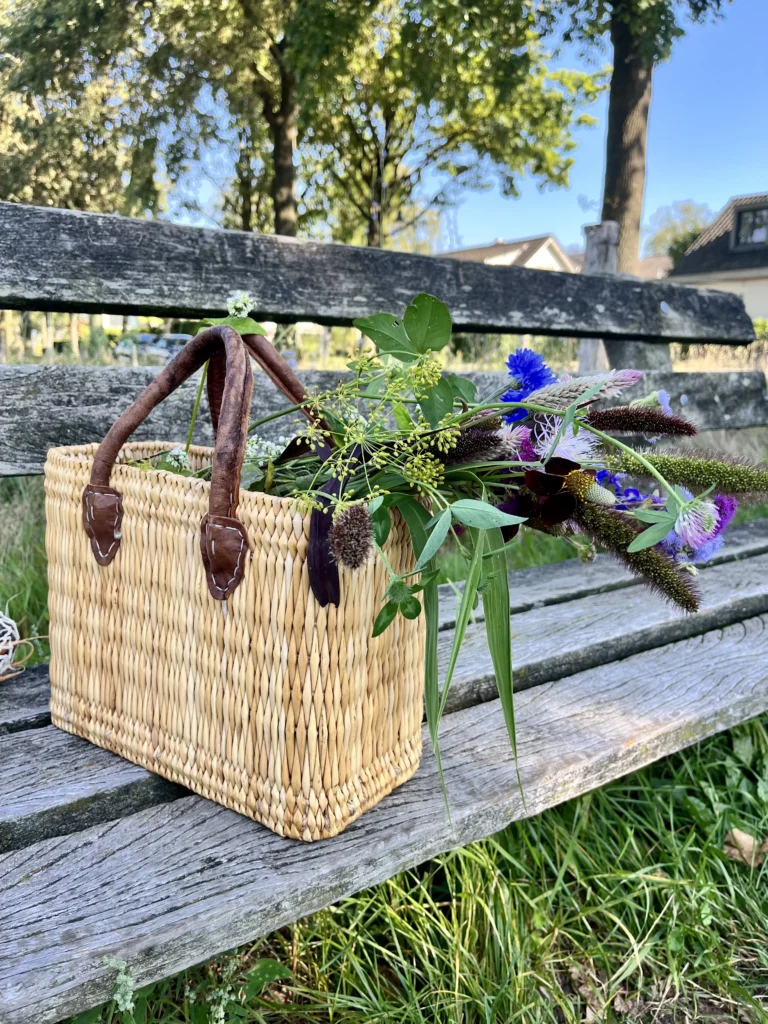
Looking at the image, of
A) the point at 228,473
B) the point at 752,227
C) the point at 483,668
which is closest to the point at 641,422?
the point at 228,473

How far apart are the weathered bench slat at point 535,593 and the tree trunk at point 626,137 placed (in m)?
4.89

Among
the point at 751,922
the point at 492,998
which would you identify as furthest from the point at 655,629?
the point at 492,998

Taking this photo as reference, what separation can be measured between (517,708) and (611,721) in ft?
0.47

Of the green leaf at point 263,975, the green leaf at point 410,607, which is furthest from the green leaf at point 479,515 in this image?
the green leaf at point 263,975

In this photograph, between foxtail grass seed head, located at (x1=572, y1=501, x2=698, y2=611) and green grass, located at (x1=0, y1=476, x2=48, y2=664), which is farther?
green grass, located at (x1=0, y1=476, x2=48, y2=664)

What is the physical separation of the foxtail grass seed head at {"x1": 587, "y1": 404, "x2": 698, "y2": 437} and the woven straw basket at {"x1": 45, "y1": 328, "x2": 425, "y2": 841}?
0.26 m

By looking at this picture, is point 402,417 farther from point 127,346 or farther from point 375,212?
point 375,212

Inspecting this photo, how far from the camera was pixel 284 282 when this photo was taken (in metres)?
1.71

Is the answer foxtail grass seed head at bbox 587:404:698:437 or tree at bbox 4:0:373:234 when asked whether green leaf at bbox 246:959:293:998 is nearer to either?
foxtail grass seed head at bbox 587:404:698:437

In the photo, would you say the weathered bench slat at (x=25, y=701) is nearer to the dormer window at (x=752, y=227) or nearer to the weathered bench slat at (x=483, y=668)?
the weathered bench slat at (x=483, y=668)

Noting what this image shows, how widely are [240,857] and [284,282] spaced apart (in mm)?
1259

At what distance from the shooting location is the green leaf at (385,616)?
30.1 inches

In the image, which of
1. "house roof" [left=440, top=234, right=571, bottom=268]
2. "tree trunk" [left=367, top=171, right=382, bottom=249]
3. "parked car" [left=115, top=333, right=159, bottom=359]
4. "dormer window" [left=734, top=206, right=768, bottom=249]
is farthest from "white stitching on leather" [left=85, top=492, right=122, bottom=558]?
A: "house roof" [left=440, top=234, right=571, bottom=268]

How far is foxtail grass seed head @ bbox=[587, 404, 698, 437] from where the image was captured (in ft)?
2.64
